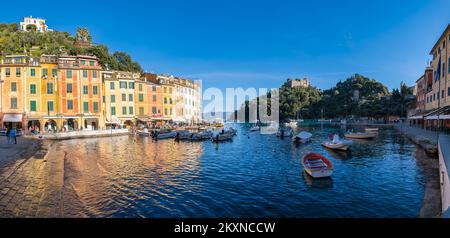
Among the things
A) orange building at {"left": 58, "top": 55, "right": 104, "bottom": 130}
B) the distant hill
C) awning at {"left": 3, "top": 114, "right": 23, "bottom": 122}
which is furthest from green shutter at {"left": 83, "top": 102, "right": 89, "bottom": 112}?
the distant hill

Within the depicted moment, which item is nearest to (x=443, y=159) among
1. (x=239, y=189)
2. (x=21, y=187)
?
(x=239, y=189)

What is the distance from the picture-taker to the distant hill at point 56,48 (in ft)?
189

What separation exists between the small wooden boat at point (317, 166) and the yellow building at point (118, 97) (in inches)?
1790

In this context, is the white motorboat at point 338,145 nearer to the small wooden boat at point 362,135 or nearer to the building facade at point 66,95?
the small wooden boat at point 362,135

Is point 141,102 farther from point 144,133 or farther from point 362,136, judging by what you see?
point 362,136

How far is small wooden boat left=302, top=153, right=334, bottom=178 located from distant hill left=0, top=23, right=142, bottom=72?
55.9 meters

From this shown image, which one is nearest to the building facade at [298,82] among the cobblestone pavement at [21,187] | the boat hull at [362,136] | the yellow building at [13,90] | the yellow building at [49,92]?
the boat hull at [362,136]

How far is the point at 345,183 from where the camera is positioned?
45.2 feet

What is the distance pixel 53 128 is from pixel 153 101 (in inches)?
831

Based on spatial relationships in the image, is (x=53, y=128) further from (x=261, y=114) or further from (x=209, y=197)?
(x=261, y=114)

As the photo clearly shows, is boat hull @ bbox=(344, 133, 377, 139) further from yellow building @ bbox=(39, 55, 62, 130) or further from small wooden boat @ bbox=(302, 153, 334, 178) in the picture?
yellow building @ bbox=(39, 55, 62, 130)

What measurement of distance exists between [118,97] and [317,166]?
4791cm

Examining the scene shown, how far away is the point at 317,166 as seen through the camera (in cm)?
1531
